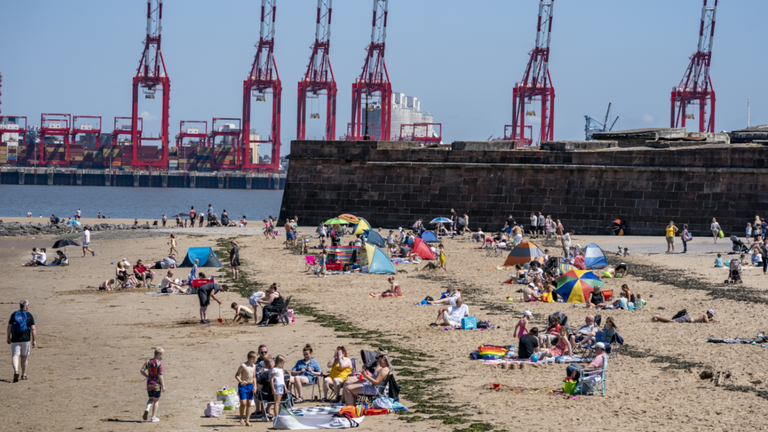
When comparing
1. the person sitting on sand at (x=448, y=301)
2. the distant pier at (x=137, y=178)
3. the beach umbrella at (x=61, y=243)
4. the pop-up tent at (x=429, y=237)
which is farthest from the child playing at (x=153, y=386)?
the distant pier at (x=137, y=178)

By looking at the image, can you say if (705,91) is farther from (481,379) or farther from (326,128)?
(481,379)

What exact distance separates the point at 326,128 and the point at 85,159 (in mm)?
62117

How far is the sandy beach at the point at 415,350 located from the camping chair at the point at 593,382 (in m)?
0.15

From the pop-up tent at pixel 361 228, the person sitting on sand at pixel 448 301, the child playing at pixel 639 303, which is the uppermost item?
the pop-up tent at pixel 361 228

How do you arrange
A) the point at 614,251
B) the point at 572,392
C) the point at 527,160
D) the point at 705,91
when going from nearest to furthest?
the point at 572,392, the point at 614,251, the point at 527,160, the point at 705,91

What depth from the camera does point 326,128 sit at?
9456 centimetres

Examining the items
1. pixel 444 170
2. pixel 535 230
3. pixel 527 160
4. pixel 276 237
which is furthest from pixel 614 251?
pixel 276 237

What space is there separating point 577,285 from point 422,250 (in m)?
7.15

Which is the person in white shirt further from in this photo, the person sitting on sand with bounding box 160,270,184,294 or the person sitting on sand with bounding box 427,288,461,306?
the person sitting on sand with bounding box 160,270,184,294

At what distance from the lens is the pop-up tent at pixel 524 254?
66.3 ft

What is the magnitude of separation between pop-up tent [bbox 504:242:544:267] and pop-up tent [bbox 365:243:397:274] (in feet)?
10.0

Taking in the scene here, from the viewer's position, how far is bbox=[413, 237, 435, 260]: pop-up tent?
22109 mm

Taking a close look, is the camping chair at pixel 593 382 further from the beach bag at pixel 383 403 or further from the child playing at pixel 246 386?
the child playing at pixel 246 386

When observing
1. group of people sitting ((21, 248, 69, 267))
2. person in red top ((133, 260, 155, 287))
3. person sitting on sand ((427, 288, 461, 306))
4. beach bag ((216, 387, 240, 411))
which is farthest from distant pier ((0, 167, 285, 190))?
beach bag ((216, 387, 240, 411))
